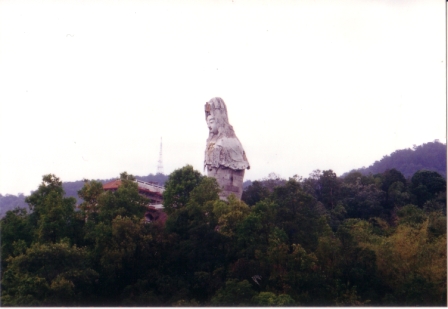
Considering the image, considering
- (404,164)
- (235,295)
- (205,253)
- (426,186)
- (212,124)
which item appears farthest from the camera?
(404,164)

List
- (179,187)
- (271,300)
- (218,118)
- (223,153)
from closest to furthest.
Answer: (271,300)
(179,187)
(223,153)
(218,118)

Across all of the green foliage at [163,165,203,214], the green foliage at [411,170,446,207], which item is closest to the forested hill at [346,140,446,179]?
the green foliage at [411,170,446,207]

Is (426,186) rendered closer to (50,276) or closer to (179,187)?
(179,187)

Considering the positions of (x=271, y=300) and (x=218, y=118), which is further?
(x=218, y=118)

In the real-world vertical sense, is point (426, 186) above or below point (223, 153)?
below

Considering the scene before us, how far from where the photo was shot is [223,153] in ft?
69.7

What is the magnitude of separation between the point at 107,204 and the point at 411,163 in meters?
33.5

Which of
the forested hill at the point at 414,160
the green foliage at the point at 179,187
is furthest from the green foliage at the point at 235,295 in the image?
the forested hill at the point at 414,160

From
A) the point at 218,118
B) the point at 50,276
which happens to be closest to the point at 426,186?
the point at 218,118

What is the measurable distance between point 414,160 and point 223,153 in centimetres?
3106

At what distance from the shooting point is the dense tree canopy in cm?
1603

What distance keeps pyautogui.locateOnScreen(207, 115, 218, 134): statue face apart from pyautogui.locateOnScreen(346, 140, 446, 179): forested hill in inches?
1003

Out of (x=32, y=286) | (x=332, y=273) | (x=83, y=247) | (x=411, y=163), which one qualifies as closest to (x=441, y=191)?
(x=332, y=273)

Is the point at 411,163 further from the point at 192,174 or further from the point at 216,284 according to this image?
the point at 216,284
